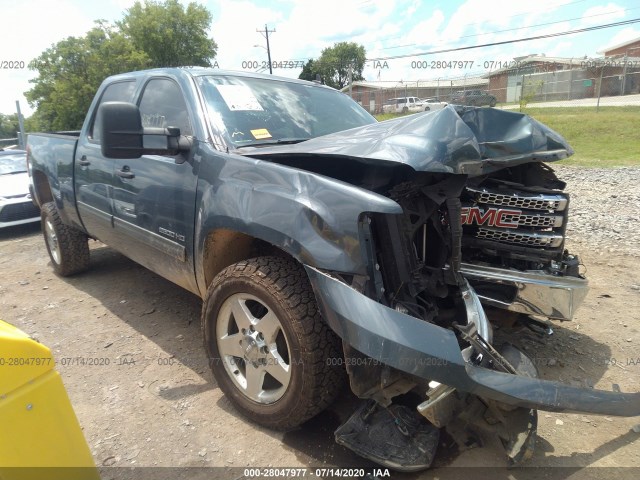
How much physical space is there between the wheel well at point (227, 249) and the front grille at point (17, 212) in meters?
6.17

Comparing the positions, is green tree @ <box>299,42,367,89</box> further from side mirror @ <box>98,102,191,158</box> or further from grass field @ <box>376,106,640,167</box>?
side mirror @ <box>98,102,191,158</box>

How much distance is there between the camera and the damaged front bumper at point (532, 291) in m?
2.53

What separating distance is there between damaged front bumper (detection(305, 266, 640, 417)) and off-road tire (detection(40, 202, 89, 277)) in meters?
3.90

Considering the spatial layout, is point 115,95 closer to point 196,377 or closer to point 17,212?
point 196,377

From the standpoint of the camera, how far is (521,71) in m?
32.0

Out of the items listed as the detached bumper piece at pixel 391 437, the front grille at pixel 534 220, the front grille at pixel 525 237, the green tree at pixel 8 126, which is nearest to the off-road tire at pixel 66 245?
the detached bumper piece at pixel 391 437

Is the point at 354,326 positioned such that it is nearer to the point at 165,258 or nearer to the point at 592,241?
the point at 165,258

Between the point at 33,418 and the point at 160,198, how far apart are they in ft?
6.47

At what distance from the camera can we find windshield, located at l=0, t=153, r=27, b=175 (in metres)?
8.18

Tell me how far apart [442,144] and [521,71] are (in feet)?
113

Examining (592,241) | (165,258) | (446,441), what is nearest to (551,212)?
(446,441)

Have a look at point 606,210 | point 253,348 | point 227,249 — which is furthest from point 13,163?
point 606,210

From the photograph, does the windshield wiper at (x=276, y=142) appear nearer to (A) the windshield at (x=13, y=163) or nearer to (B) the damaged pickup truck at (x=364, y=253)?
(B) the damaged pickup truck at (x=364, y=253)

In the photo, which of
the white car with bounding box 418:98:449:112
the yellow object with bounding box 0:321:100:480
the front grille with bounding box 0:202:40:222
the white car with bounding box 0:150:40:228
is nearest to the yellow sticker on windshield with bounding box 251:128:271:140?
the white car with bounding box 418:98:449:112
